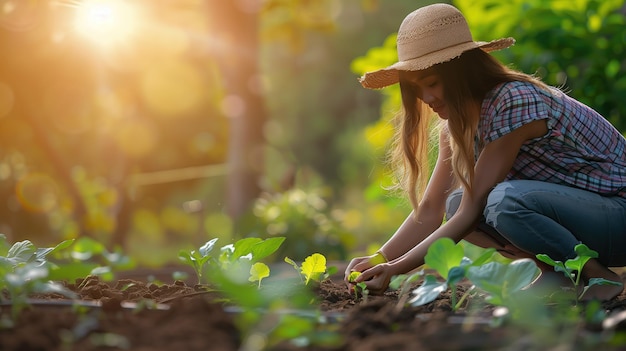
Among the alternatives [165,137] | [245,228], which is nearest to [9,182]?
[245,228]

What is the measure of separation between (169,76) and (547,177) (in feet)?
26.0

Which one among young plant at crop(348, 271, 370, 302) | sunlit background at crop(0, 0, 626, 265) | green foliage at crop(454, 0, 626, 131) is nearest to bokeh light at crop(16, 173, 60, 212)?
sunlit background at crop(0, 0, 626, 265)

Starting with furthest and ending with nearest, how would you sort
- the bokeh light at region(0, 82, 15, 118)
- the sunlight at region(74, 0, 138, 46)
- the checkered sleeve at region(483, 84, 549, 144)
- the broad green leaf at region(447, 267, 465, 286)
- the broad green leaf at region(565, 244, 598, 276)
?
the bokeh light at region(0, 82, 15, 118), the sunlight at region(74, 0, 138, 46), the checkered sleeve at region(483, 84, 549, 144), the broad green leaf at region(565, 244, 598, 276), the broad green leaf at region(447, 267, 465, 286)

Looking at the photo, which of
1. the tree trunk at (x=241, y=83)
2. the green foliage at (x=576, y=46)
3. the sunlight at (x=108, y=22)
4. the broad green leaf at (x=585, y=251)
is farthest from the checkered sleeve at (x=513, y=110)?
the tree trunk at (x=241, y=83)

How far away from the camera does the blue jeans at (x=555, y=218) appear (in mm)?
2178

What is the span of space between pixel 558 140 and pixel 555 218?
0.78 ft

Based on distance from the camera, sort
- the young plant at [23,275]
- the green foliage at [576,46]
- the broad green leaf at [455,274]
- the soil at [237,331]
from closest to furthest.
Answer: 1. the soil at [237,331]
2. the young plant at [23,275]
3. the broad green leaf at [455,274]
4. the green foliage at [576,46]

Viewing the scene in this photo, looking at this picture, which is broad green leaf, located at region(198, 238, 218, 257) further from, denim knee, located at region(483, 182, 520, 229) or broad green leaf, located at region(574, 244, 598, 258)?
broad green leaf, located at region(574, 244, 598, 258)

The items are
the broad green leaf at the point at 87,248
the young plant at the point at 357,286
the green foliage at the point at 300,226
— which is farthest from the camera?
the green foliage at the point at 300,226

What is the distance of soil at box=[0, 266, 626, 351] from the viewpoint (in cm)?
115

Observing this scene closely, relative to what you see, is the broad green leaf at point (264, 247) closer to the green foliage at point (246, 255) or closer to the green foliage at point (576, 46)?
the green foliage at point (246, 255)

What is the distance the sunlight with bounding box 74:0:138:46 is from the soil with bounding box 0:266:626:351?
8.87ft

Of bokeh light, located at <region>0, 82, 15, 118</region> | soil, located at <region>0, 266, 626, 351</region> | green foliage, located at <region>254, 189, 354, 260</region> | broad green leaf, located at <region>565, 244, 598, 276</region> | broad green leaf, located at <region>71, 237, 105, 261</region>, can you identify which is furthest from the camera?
green foliage, located at <region>254, 189, 354, 260</region>

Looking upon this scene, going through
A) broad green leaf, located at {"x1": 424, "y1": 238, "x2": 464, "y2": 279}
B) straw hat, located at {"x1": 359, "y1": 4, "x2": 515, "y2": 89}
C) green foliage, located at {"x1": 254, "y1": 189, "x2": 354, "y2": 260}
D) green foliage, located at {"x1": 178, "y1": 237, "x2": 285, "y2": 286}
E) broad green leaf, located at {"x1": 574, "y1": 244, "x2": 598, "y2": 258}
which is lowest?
green foliage, located at {"x1": 254, "y1": 189, "x2": 354, "y2": 260}
